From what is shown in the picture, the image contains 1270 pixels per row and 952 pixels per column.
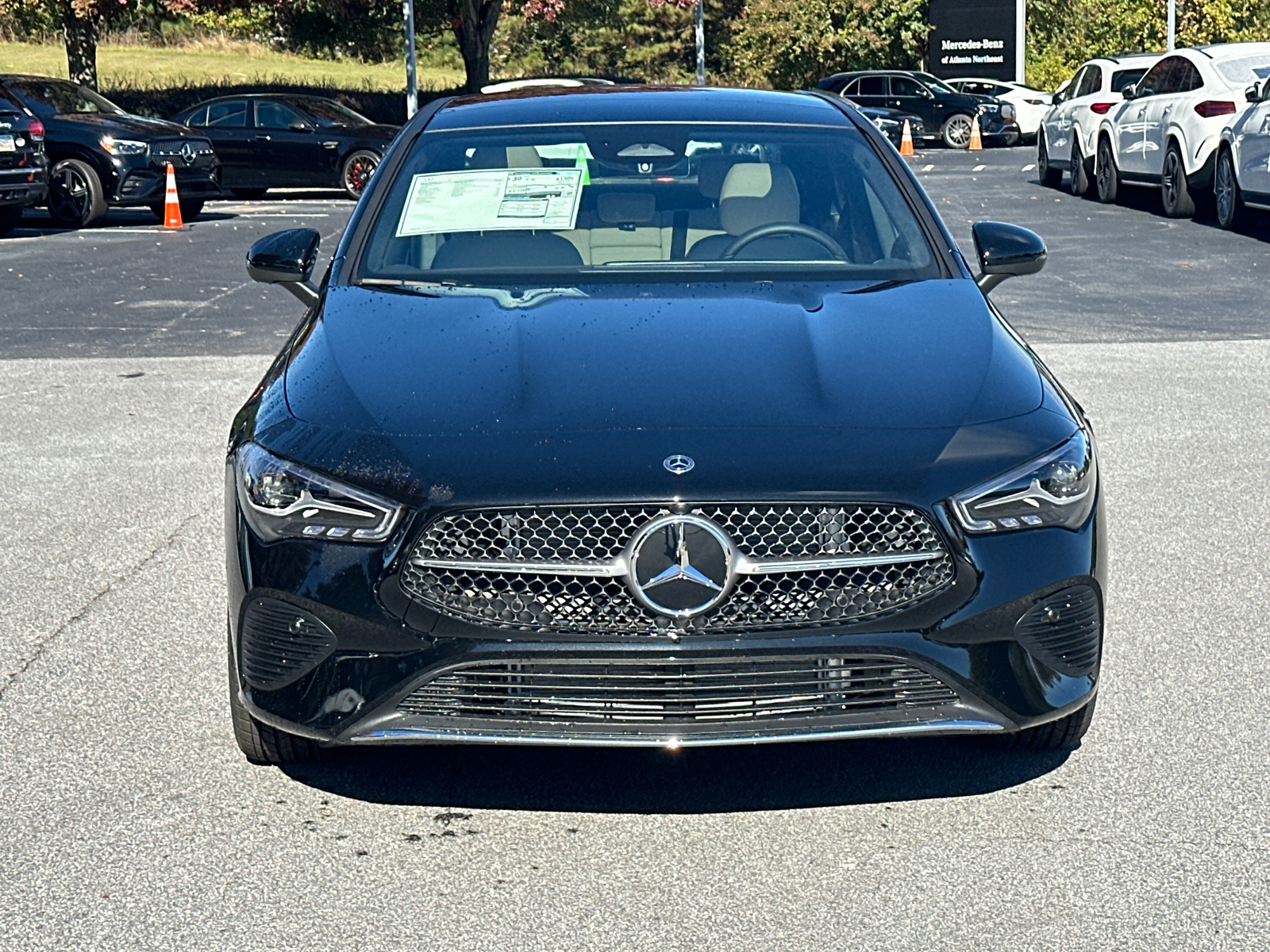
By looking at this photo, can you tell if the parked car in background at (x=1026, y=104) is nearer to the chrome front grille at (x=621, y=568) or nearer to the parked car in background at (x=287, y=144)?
the parked car in background at (x=287, y=144)

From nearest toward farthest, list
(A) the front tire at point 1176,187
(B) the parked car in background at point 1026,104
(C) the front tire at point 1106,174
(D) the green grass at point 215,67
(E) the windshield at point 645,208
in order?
(E) the windshield at point 645,208 < (A) the front tire at point 1176,187 < (C) the front tire at point 1106,174 < (B) the parked car in background at point 1026,104 < (D) the green grass at point 215,67

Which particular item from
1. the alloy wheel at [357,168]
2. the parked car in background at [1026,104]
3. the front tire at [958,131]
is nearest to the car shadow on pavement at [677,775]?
the alloy wheel at [357,168]

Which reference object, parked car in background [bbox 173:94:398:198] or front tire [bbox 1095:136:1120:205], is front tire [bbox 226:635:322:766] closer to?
front tire [bbox 1095:136:1120:205]

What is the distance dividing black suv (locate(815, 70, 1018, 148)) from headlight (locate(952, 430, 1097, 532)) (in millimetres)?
32443

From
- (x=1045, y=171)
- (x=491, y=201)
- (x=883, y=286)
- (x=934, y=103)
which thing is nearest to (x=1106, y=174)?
(x=1045, y=171)

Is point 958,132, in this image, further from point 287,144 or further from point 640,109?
point 640,109

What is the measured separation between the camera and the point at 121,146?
2030 cm

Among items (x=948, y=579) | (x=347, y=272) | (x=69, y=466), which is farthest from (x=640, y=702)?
(x=69, y=466)

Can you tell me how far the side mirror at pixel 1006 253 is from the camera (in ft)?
17.2

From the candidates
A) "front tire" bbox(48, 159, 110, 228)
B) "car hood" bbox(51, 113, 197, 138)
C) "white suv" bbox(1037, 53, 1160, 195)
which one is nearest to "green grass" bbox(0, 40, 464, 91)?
"car hood" bbox(51, 113, 197, 138)

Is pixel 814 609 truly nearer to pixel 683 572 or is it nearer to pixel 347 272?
pixel 683 572

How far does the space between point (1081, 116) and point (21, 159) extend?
11.8 metres

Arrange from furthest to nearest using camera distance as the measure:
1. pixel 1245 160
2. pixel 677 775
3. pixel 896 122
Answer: pixel 896 122 < pixel 1245 160 < pixel 677 775

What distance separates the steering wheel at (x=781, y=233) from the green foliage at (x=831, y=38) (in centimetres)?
4442
